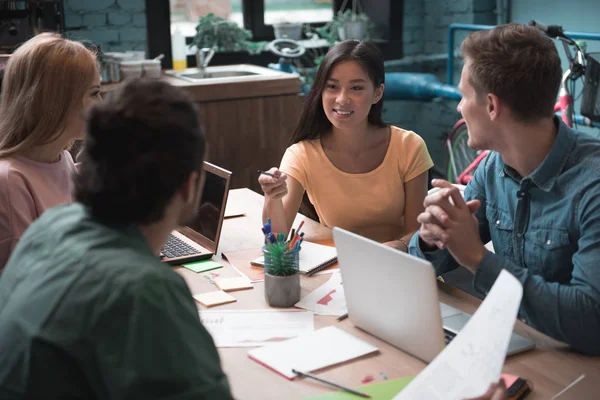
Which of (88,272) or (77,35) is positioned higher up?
(77,35)

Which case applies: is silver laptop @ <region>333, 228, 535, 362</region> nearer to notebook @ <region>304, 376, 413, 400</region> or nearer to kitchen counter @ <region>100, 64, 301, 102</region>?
notebook @ <region>304, 376, 413, 400</region>

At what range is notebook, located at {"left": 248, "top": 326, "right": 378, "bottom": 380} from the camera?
138 cm

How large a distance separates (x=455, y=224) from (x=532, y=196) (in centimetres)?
22

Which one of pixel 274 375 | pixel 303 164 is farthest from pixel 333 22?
pixel 274 375

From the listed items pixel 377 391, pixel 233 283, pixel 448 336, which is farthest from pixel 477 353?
pixel 233 283

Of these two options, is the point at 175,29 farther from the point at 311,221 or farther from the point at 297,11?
the point at 311,221

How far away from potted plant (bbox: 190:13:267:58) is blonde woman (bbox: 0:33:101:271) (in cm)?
237

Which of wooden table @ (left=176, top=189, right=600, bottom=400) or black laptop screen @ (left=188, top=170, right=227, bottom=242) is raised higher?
black laptop screen @ (left=188, top=170, right=227, bottom=242)

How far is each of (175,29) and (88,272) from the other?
11.7 ft

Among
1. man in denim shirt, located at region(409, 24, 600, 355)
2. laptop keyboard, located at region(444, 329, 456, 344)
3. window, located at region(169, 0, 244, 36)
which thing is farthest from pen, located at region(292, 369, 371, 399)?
window, located at region(169, 0, 244, 36)

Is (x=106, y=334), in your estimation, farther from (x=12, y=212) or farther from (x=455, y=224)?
(x=12, y=212)

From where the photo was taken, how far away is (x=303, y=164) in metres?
2.33

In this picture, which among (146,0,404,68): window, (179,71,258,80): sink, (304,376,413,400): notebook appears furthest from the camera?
(146,0,404,68): window

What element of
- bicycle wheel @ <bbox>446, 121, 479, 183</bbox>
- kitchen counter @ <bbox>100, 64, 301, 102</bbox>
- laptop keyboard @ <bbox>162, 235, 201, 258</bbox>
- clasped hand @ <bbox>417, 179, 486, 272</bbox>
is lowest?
bicycle wheel @ <bbox>446, 121, 479, 183</bbox>
